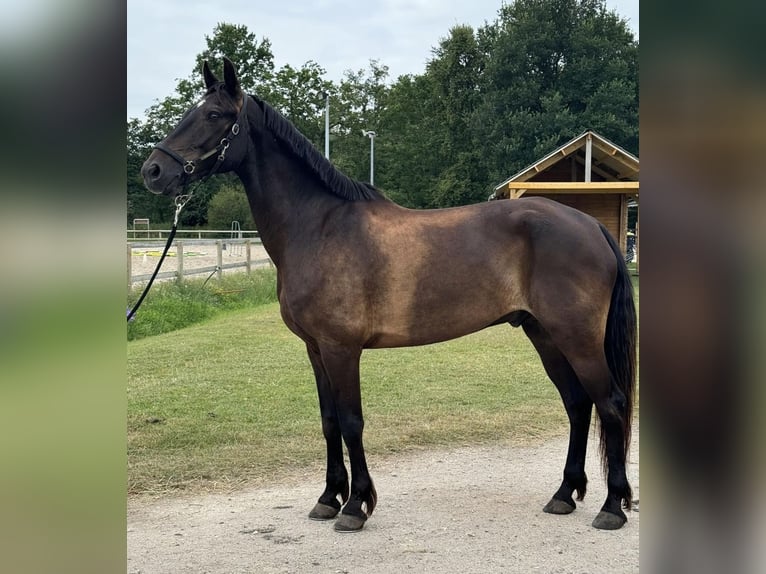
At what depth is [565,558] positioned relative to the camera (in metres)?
3.10

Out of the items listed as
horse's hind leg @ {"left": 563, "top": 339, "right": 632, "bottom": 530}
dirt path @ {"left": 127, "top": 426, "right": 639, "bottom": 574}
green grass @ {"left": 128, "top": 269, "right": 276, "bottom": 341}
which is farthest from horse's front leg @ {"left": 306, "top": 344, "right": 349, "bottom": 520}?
green grass @ {"left": 128, "top": 269, "right": 276, "bottom": 341}

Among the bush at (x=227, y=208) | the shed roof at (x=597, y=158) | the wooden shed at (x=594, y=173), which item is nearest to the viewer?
the wooden shed at (x=594, y=173)

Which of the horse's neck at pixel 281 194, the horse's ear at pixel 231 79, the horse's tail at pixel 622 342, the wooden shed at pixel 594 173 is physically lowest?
the horse's tail at pixel 622 342

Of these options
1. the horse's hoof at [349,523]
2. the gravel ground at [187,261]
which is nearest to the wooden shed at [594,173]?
the gravel ground at [187,261]

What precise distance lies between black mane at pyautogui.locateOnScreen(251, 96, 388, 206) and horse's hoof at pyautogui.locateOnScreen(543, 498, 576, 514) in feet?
6.77

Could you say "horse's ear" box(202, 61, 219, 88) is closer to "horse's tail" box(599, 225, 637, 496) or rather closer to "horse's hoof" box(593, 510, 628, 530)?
"horse's tail" box(599, 225, 637, 496)

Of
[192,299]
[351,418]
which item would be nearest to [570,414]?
[351,418]

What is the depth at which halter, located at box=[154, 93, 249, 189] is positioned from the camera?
3205 mm

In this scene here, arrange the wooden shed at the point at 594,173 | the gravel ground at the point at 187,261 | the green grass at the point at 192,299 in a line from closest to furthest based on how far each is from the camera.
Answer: the green grass at the point at 192,299 < the wooden shed at the point at 594,173 < the gravel ground at the point at 187,261

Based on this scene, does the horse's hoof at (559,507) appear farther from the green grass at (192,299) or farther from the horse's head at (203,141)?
the green grass at (192,299)

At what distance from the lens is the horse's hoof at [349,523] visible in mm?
3442

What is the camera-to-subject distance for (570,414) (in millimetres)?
3816

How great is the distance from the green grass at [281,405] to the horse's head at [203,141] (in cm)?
206
